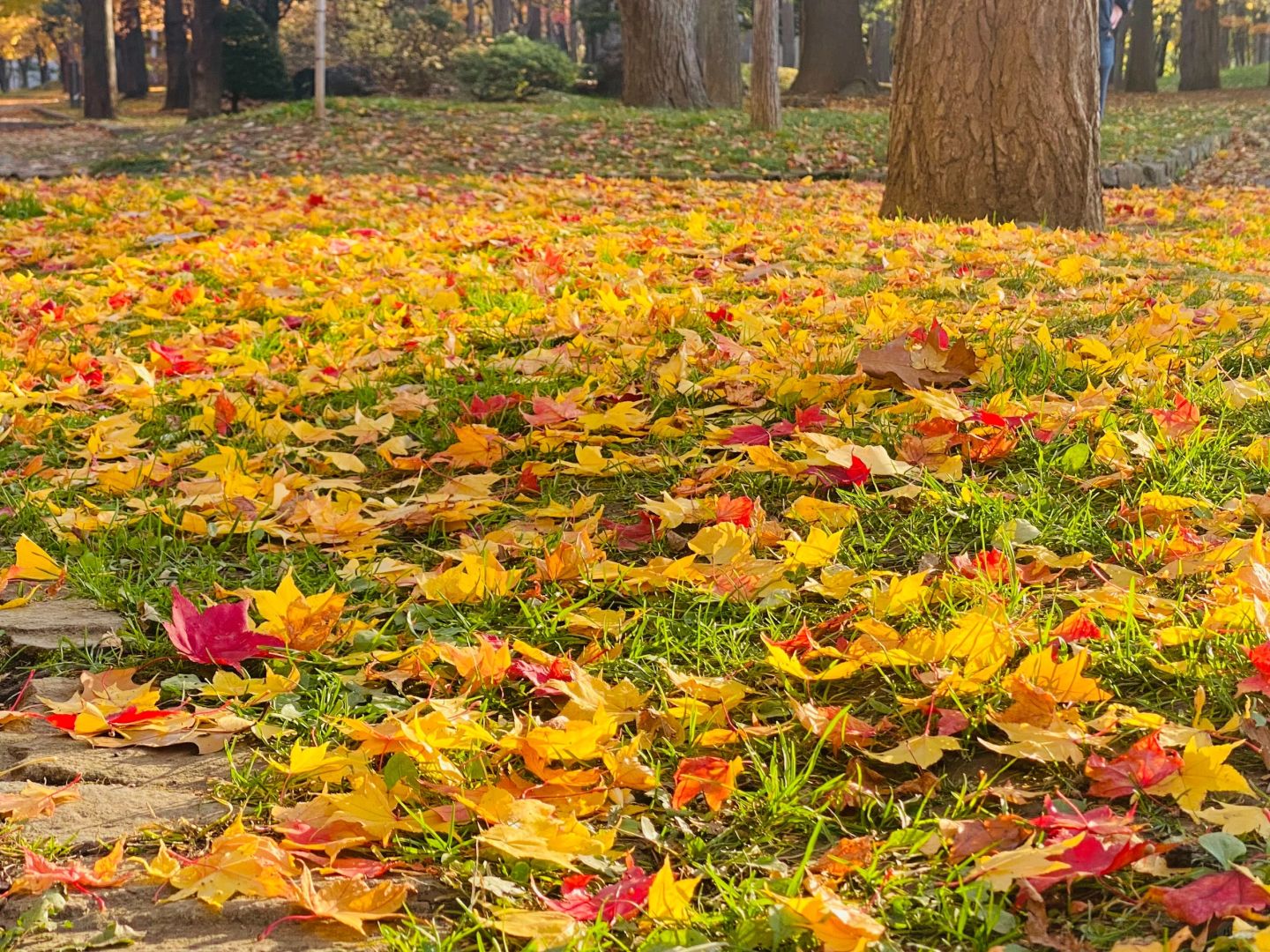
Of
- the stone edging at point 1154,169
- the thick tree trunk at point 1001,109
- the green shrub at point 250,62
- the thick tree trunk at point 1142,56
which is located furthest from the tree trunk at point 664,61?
the thick tree trunk at point 1142,56

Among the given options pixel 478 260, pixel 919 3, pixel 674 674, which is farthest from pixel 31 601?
pixel 919 3

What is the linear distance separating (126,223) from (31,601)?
533 centimetres

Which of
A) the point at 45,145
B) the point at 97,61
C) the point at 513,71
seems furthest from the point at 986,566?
the point at 97,61

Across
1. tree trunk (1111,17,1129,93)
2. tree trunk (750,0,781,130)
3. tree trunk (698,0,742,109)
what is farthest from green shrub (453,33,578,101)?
tree trunk (1111,17,1129,93)

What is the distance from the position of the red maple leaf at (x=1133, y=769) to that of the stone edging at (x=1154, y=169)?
8631 millimetres

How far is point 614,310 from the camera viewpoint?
396 cm

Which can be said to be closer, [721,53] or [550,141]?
[550,141]

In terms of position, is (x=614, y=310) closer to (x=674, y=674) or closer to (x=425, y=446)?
(x=425, y=446)

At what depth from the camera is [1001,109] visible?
5855 mm

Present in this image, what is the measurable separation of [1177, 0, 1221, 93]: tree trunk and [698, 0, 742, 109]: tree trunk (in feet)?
40.1

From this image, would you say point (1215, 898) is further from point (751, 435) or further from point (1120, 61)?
point (1120, 61)

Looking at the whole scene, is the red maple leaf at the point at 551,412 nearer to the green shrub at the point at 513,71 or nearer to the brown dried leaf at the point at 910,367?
the brown dried leaf at the point at 910,367

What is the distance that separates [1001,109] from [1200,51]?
22787mm

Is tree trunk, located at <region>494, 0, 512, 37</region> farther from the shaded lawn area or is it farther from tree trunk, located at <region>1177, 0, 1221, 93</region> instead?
the shaded lawn area
